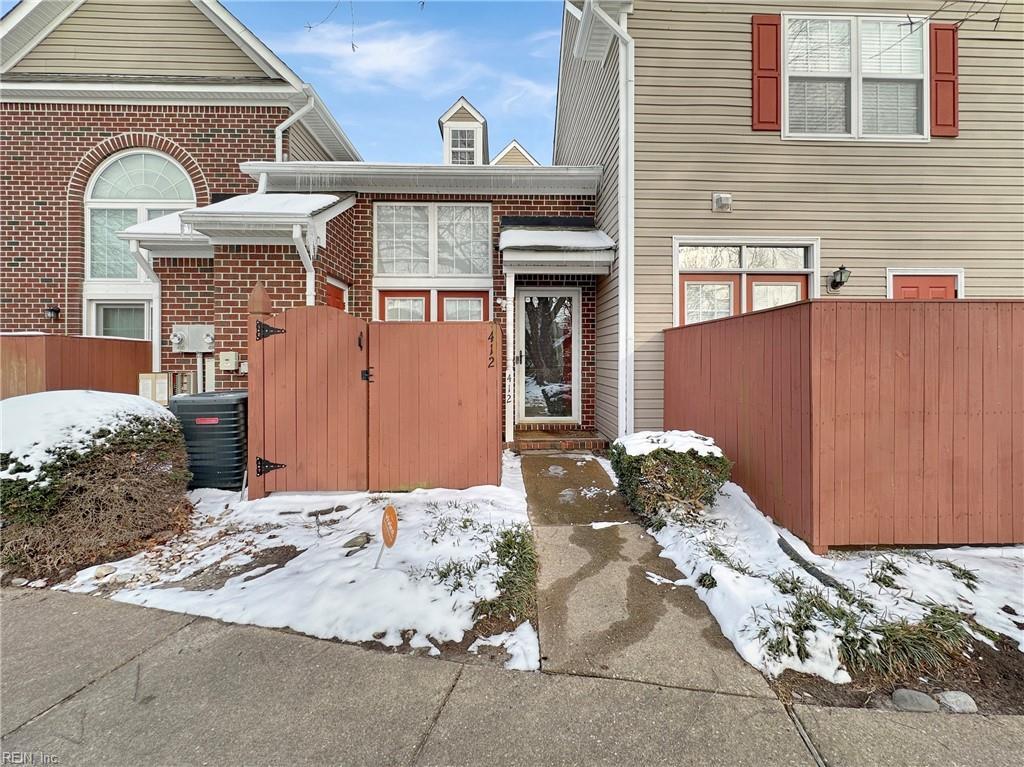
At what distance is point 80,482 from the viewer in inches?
131

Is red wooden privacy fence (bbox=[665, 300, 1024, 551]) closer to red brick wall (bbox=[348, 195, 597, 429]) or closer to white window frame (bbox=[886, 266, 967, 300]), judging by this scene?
white window frame (bbox=[886, 266, 967, 300])

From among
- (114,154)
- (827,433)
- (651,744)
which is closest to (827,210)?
(827,433)

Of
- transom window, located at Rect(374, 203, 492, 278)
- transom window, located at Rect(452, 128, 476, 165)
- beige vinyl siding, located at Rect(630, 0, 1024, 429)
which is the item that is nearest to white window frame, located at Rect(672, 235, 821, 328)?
beige vinyl siding, located at Rect(630, 0, 1024, 429)

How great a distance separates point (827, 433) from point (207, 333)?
7.93m

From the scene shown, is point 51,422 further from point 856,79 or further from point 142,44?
point 856,79

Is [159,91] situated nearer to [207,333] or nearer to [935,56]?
[207,333]

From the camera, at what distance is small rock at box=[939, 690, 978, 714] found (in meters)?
1.97

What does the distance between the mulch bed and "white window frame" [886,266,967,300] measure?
18.0 ft

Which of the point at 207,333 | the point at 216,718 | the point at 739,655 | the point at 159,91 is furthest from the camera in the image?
the point at 159,91

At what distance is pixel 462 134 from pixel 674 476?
1091 centimetres

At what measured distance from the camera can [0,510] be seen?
3102mm

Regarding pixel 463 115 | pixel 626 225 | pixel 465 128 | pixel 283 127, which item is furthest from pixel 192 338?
pixel 463 115

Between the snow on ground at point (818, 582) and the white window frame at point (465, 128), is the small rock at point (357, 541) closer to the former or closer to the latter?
the snow on ground at point (818, 582)

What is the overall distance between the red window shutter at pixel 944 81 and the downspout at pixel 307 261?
333 inches
